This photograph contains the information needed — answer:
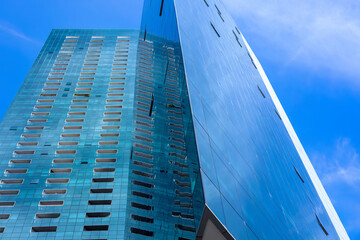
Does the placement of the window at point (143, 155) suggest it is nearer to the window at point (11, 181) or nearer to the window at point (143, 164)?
the window at point (143, 164)

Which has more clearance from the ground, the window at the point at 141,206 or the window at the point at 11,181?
the window at the point at 11,181

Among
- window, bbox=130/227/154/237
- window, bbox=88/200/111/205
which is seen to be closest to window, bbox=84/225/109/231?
window, bbox=130/227/154/237

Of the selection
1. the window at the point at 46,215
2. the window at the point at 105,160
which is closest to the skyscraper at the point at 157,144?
the window at the point at 46,215

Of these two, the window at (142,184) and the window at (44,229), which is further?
the window at (142,184)

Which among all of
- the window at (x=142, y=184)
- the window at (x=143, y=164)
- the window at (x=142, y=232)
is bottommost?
the window at (x=142, y=232)

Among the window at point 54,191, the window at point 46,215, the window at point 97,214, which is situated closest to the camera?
the window at point 46,215

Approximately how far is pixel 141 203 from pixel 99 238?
7217 mm

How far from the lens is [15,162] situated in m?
53.7

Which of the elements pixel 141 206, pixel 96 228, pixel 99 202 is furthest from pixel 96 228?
pixel 141 206

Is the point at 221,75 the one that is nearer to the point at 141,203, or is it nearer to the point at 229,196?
the point at 229,196

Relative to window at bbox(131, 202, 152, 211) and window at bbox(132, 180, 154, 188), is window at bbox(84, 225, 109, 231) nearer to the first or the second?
window at bbox(131, 202, 152, 211)

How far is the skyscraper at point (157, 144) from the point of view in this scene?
1591cm

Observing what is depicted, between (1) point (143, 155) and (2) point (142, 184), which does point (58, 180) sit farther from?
(1) point (143, 155)

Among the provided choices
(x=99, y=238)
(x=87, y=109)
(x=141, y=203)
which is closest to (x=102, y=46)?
(x=87, y=109)
